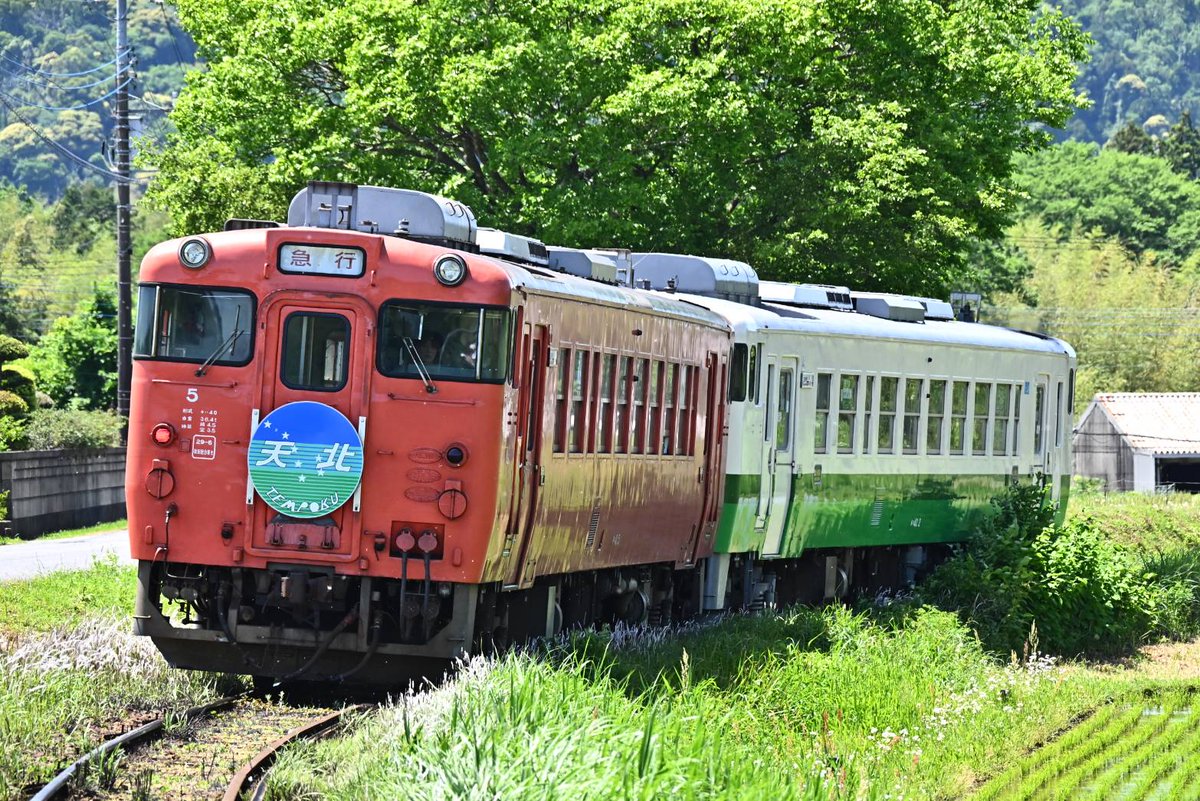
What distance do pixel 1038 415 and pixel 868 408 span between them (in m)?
4.62

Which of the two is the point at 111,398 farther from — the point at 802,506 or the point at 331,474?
the point at 331,474

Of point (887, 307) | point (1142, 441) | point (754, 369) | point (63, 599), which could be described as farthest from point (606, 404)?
point (1142, 441)

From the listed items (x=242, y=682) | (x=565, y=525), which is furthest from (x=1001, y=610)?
(x=242, y=682)

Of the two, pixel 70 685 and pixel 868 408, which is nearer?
pixel 70 685

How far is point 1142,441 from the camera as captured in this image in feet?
237

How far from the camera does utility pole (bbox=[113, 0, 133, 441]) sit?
35.1m

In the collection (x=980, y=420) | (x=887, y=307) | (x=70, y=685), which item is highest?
(x=887, y=307)

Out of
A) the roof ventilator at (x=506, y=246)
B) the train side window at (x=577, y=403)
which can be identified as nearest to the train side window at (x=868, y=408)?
the roof ventilator at (x=506, y=246)

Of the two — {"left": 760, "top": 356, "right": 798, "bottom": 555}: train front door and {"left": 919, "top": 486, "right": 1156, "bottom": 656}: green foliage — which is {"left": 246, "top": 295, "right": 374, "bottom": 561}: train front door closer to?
{"left": 760, "top": 356, "right": 798, "bottom": 555}: train front door

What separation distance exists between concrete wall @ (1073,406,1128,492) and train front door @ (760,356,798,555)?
5526 centimetres

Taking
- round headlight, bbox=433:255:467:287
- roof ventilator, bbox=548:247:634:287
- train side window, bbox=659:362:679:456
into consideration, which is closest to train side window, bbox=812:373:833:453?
train side window, bbox=659:362:679:456

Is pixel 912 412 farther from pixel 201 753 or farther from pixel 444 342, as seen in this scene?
pixel 201 753

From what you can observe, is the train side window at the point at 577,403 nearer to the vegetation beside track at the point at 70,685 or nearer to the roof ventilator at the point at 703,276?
the vegetation beside track at the point at 70,685

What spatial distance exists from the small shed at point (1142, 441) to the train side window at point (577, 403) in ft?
189
